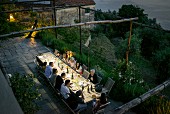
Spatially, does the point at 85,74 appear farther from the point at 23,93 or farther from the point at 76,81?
the point at 23,93

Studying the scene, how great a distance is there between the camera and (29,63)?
40.2 ft

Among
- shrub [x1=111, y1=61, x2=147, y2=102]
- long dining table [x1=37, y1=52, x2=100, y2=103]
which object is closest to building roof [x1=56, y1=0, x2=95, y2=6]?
long dining table [x1=37, y1=52, x2=100, y2=103]

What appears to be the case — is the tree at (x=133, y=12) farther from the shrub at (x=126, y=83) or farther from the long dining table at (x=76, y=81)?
the shrub at (x=126, y=83)

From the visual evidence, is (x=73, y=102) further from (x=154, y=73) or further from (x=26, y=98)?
(x=154, y=73)

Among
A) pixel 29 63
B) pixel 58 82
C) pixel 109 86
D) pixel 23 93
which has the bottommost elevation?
pixel 29 63

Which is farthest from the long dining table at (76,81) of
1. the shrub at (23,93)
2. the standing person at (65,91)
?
the shrub at (23,93)

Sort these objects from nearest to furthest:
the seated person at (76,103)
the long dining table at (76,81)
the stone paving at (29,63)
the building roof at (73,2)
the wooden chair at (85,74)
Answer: the seated person at (76,103) → the long dining table at (76,81) → the stone paving at (29,63) → the wooden chair at (85,74) → the building roof at (73,2)

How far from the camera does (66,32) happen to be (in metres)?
16.9

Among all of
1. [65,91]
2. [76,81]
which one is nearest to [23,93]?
[65,91]

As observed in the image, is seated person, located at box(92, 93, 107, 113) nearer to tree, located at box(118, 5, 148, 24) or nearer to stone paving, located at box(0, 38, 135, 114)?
stone paving, located at box(0, 38, 135, 114)

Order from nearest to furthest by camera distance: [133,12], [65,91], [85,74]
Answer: [65,91], [85,74], [133,12]

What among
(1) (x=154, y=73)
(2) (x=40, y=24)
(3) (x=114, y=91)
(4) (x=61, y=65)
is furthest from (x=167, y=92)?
(2) (x=40, y=24)

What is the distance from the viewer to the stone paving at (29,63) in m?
8.12

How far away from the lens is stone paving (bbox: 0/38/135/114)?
8125mm
